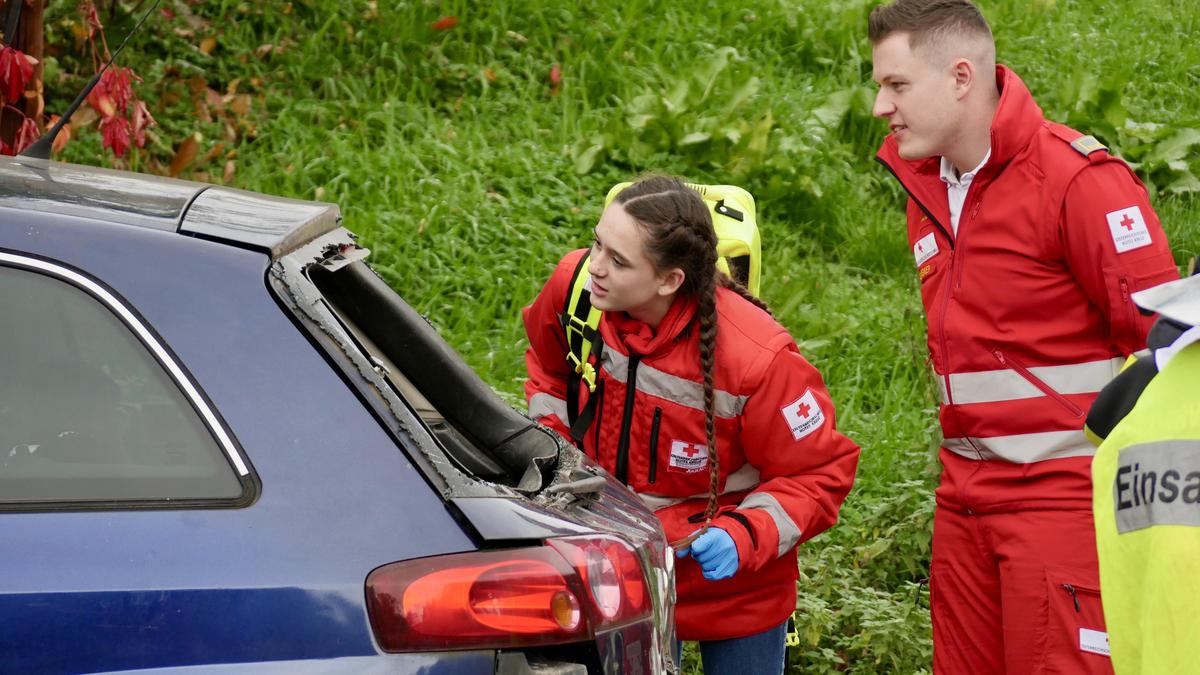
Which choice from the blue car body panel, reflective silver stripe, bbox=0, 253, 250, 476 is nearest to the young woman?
the blue car body panel

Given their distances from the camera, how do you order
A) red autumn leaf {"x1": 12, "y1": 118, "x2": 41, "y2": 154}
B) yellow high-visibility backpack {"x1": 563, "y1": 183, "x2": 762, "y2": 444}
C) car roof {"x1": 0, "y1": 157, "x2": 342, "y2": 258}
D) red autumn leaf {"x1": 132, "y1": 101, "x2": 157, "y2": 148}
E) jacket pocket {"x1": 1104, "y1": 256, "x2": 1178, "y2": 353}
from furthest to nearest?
red autumn leaf {"x1": 132, "y1": 101, "x2": 157, "y2": 148} → red autumn leaf {"x1": 12, "y1": 118, "x2": 41, "y2": 154} → yellow high-visibility backpack {"x1": 563, "y1": 183, "x2": 762, "y2": 444} → jacket pocket {"x1": 1104, "y1": 256, "x2": 1178, "y2": 353} → car roof {"x1": 0, "y1": 157, "x2": 342, "y2": 258}

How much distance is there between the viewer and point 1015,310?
3.30m

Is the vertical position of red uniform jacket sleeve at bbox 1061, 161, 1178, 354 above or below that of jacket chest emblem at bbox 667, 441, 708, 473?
above

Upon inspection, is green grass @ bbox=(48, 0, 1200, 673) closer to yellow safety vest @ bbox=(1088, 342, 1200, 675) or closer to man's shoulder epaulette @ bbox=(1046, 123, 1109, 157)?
man's shoulder epaulette @ bbox=(1046, 123, 1109, 157)

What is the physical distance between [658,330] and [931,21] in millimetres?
974

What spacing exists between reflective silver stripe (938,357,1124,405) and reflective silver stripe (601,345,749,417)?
55cm

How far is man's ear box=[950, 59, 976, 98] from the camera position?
3.36m

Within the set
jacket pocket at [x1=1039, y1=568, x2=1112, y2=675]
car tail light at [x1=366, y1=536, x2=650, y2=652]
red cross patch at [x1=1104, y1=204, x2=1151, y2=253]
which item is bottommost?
jacket pocket at [x1=1039, y1=568, x2=1112, y2=675]

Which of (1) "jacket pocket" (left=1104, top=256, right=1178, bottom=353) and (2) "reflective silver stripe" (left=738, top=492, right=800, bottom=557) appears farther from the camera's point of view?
(2) "reflective silver stripe" (left=738, top=492, right=800, bottom=557)

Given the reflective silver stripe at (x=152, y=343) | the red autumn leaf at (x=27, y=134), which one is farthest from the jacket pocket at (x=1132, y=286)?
the red autumn leaf at (x=27, y=134)

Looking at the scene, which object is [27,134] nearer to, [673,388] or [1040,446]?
[673,388]

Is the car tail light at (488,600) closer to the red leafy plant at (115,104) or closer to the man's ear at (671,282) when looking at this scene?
the man's ear at (671,282)

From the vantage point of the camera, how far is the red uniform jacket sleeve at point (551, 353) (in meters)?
3.55

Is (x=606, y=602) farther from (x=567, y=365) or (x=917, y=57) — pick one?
(x=917, y=57)
